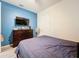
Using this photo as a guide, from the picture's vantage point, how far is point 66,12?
122 inches

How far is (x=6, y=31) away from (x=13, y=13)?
1042mm

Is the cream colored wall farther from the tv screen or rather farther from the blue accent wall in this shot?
the blue accent wall

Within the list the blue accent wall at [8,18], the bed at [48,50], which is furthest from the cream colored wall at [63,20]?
the blue accent wall at [8,18]

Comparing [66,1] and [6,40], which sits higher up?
[66,1]

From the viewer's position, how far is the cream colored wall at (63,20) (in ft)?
9.14

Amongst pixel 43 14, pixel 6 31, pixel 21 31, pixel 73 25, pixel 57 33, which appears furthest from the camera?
pixel 43 14

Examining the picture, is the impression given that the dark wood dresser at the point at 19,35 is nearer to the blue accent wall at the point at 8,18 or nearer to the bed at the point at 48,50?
the blue accent wall at the point at 8,18

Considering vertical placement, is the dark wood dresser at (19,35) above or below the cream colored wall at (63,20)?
below

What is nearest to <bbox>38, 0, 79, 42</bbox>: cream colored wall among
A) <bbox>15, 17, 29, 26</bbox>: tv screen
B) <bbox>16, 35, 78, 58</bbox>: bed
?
<bbox>16, 35, 78, 58</bbox>: bed

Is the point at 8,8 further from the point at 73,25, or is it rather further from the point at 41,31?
the point at 73,25

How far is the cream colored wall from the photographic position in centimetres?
279

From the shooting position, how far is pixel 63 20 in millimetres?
3219

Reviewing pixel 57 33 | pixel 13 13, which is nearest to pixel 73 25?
pixel 57 33

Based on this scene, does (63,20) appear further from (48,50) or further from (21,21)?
(21,21)
